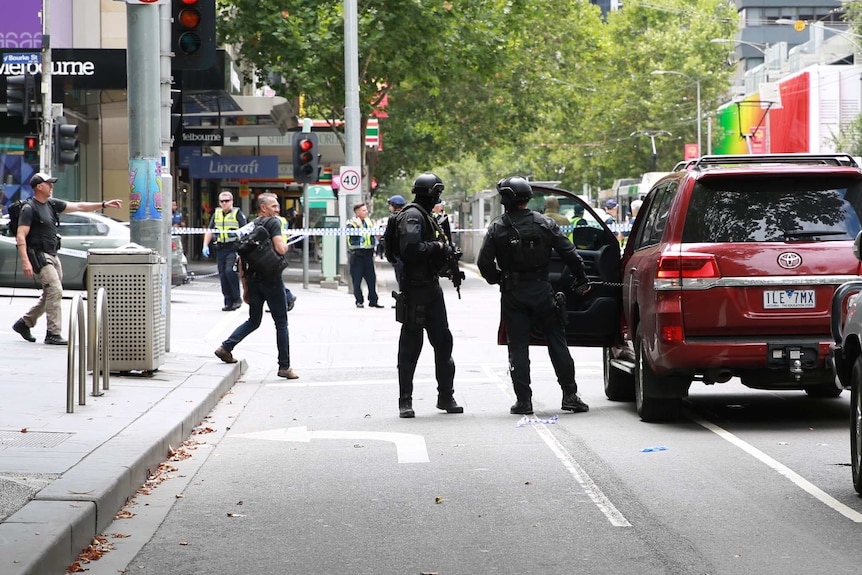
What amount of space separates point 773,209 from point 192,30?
6966 mm

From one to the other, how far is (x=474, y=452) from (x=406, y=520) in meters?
2.28

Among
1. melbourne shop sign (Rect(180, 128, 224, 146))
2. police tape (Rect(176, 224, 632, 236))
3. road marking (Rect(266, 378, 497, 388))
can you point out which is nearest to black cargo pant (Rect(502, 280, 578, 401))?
road marking (Rect(266, 378, 497, 388))

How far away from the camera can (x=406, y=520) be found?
7.08 m

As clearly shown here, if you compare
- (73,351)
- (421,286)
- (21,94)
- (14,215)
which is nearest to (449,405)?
(421,286)

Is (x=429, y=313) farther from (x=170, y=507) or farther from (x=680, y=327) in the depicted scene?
(x=170, y=507)

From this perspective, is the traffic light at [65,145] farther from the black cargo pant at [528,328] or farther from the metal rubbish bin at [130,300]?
the black cargo pant at [528,328]

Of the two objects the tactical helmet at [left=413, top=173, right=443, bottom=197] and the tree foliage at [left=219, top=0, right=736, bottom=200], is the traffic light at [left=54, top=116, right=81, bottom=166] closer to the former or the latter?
the tree foliage at [left=219, top=0, right=736, bottom=200]

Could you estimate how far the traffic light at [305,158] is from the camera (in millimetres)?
30000

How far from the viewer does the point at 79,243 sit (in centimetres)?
2470

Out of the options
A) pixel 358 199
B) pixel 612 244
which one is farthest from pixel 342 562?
pixel 358 199

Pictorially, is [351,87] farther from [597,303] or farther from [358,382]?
[597,303]

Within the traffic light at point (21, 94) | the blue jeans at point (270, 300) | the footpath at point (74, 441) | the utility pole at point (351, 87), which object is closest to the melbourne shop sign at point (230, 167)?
the utility pole at point (351, 87)

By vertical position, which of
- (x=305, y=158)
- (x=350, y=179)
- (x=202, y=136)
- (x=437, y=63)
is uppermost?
(x=437, y=63)

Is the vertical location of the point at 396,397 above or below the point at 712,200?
below
